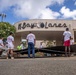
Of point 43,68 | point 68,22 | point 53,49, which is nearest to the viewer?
point 43,68

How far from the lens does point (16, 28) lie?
1492 inches

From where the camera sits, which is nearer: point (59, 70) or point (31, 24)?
point (59, 70)

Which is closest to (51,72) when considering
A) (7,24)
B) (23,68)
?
(23,68)

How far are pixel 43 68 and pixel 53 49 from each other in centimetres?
832

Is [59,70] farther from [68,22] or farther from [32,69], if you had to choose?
[68,22]

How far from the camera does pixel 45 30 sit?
3494 centimetres

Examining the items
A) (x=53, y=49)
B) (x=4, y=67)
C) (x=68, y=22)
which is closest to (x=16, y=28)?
(x=68, y=22)

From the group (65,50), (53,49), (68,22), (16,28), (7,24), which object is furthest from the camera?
(7,24)

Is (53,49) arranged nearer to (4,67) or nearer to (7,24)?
(4,67)

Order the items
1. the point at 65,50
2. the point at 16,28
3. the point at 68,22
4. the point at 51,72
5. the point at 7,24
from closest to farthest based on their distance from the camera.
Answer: the point at 51,72
the point at 65,50
the point at 68,22
the point at 16,28
the point at 7,24

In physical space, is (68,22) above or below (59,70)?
above

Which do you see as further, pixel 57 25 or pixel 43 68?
pixel 57 25

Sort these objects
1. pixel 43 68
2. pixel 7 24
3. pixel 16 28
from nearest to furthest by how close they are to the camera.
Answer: pixel 43 68 < pixel 16 28 < pixel 7 24

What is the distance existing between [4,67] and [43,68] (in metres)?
1.53
